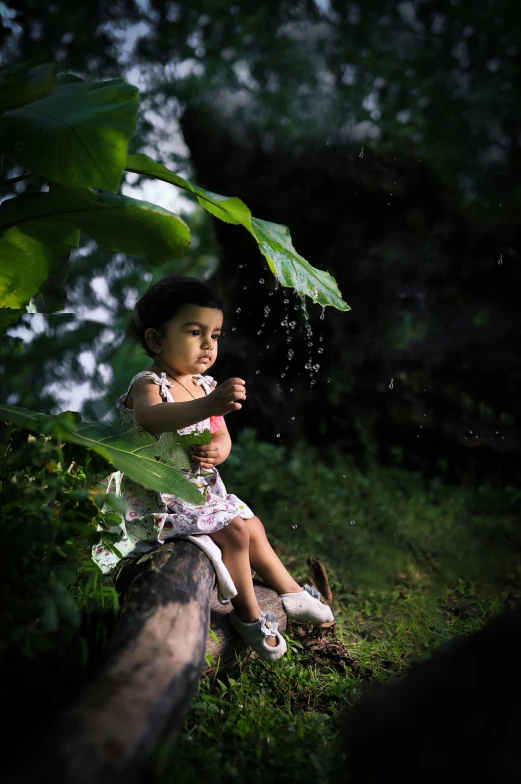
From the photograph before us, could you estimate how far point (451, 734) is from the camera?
119 cm

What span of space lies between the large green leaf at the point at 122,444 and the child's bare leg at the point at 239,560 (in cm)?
35

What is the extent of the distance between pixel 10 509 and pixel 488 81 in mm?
4707

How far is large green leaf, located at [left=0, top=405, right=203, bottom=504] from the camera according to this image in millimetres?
1634

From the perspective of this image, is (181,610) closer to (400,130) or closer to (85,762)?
(85,762)

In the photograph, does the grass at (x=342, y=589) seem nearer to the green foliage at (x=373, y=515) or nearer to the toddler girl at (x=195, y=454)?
the green foliage at (x=373, y=515)

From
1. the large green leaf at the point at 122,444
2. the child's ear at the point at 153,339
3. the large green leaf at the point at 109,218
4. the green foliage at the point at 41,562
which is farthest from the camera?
the child's ear at the point at 153,339

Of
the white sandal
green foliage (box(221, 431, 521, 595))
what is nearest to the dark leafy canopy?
green foliage (box(221, 431, 521, 595))

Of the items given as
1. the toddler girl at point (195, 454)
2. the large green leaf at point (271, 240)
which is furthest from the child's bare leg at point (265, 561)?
the large green leaf at point (271, 240)

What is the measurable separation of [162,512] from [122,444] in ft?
1.06

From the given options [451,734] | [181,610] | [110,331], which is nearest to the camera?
[451,734]

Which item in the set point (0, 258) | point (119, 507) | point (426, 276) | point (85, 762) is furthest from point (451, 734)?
point (426, 276)

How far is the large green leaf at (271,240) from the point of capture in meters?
2.15

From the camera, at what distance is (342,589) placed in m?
3.47

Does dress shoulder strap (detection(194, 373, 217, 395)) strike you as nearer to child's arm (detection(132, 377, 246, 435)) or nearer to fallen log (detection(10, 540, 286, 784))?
child's arm (detection(132, 377, 246, 435))
